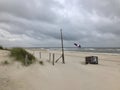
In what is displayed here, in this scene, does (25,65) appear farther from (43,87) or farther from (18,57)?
(43,87)

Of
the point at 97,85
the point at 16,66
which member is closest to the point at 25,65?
the point at 16,66

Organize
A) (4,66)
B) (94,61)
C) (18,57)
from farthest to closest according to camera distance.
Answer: (94,61), (18,57), (4,66)

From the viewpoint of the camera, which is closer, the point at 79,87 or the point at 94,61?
the point at 79,87

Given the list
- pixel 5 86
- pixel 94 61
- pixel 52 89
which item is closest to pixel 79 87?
pixel 52 89

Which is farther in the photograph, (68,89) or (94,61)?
(94,61)

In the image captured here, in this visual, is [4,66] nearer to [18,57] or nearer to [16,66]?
[16,66]

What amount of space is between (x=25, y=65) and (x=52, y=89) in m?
6.32

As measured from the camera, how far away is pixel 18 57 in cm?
1677

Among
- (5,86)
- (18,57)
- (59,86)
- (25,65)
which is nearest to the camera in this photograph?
(5,86)

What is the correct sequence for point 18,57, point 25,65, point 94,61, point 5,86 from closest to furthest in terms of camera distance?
point 5,86 < point 25,65 < point 18,57 < point 94,61

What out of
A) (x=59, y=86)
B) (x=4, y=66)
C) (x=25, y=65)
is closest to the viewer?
(x=59, y=86)

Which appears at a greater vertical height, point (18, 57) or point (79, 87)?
point (18, 57)

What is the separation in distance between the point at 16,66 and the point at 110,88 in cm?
775

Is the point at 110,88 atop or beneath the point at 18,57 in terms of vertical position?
beneath
